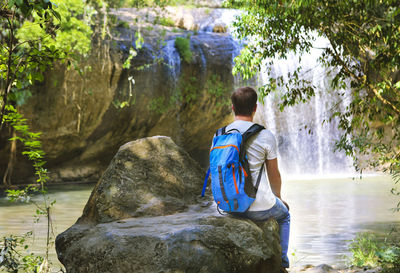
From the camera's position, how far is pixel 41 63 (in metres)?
3.41

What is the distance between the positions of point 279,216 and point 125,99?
13.7 meters

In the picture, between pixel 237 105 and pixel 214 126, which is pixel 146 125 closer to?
pixel 214 126

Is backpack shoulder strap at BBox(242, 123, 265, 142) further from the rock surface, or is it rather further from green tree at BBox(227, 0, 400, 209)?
green tree at BBox(227, 0, 400, 209)

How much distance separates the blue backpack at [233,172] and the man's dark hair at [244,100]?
129 millimetres

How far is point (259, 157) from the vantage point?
345 cm

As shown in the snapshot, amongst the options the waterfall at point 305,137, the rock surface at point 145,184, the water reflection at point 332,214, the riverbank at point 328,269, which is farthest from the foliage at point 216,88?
the rock surface at point 145,184

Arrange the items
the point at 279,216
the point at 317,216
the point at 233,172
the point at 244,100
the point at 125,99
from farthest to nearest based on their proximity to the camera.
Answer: the point at 125,99 → the point at 317,216 → the point at 279,216 → the point at 244,100 → the point at 233,172

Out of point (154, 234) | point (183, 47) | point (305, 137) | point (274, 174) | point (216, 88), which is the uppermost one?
point (183, 47)

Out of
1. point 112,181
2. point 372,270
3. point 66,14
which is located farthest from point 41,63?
point 66,14

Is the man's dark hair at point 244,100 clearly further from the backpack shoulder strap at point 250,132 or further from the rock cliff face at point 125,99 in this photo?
the rock cliff face at point 125,99

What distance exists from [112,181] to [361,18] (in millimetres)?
3708

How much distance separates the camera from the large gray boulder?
3299 millimetres

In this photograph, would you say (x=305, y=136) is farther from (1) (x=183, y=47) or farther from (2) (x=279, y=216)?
(2) (x=279, y=216)

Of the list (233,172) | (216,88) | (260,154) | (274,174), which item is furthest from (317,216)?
(216,88)
